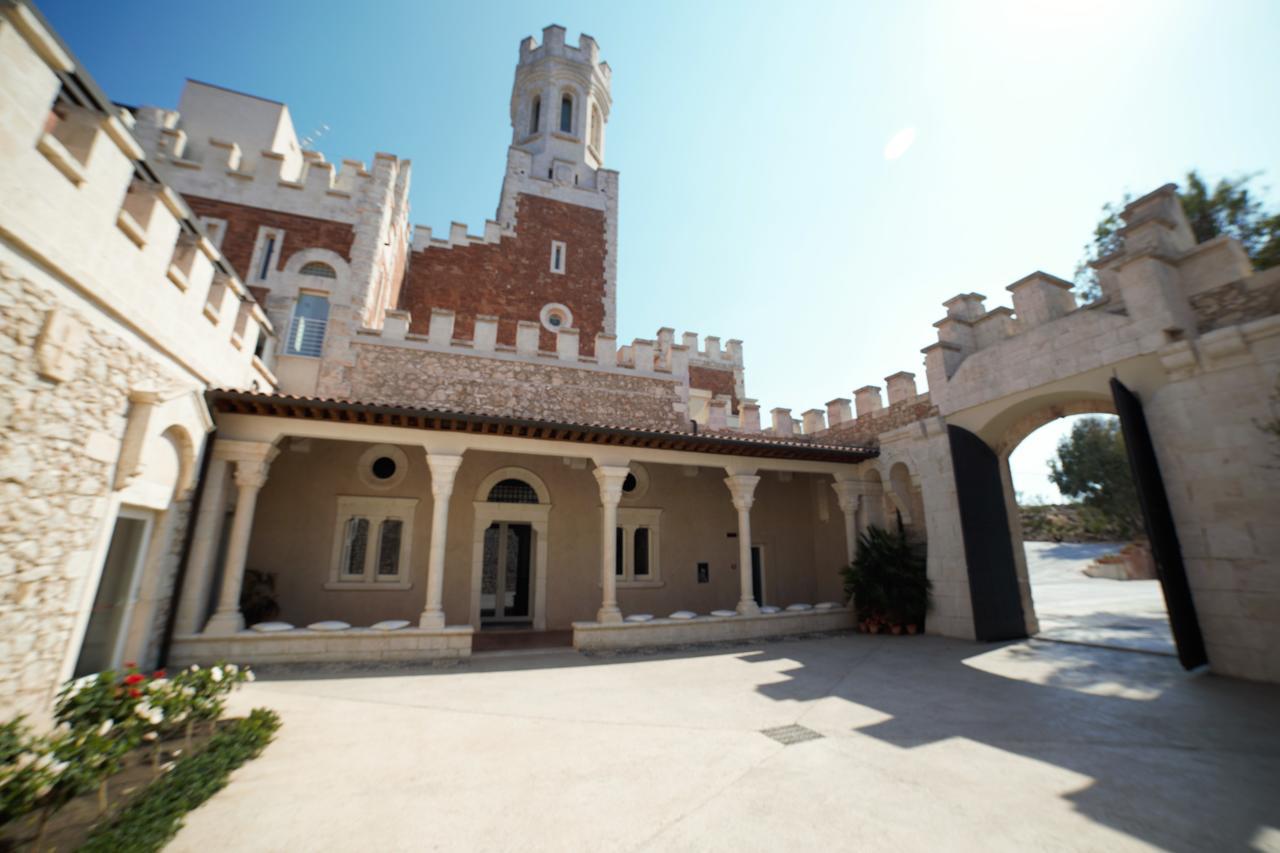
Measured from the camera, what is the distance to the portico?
7465mm

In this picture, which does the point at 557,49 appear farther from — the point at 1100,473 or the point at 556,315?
the point at 1100,473

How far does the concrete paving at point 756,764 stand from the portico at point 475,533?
2090 mm

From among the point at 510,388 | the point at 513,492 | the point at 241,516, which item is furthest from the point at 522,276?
the point at 241,516

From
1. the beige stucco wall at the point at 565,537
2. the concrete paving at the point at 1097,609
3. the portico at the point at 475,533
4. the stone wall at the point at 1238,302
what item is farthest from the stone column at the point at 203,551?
the stone wall at the point at 1238,302

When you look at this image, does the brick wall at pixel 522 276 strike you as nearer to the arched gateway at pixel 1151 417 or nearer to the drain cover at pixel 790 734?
the arched gateway at pixel 1151 417

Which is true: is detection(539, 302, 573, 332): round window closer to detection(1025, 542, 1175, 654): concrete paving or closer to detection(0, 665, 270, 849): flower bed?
detection(0, 665, 270, 849): flower bed

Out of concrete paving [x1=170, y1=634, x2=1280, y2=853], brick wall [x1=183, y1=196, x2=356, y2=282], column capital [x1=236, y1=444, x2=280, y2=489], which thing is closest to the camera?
concrete paving [x1=170, y1=634, x2=1280, y2=853]

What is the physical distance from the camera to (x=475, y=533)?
10258 mm

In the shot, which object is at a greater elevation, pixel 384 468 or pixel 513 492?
pixel 384 468

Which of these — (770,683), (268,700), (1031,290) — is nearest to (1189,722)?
(770,683)

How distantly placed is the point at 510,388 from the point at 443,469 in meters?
3.16

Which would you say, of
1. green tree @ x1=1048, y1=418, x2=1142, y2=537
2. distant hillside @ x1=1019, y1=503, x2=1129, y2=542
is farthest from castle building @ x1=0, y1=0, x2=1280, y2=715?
distant hillside @ x1=1019, y1=503, x2=1129, y2=542

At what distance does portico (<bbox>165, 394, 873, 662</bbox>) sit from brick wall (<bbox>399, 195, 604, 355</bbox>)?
18.7 feet

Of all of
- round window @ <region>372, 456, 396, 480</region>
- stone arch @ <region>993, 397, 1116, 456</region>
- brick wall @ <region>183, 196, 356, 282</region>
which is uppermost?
brick wall @ <region>183, 196, 356, 282</region>
